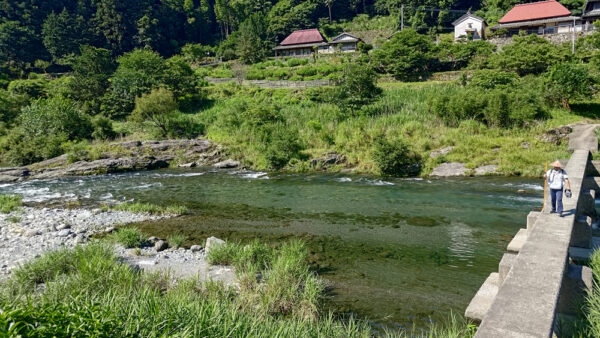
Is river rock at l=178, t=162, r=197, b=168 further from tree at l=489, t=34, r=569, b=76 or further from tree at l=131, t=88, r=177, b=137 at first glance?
tree at l=489, t=34, r=569, b=76

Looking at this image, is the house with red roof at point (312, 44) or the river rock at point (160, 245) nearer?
the river rock at point (160, 245)

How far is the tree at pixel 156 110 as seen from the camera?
1468 inches

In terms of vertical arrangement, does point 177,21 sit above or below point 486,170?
above

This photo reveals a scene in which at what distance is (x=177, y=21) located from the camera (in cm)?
9019

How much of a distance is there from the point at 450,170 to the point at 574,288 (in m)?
18.1

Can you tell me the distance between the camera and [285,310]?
294 inches

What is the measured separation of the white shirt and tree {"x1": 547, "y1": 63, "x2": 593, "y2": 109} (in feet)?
80.7

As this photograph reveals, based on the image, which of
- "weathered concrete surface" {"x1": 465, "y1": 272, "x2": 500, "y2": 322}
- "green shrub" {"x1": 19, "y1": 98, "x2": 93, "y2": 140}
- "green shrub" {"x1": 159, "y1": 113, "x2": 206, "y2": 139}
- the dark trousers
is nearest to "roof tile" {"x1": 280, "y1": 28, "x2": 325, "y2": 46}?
"green shrub" {"x1": 159, "y1": 113, "x2": 206, "y2": 139}

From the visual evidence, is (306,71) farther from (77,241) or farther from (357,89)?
(77,241)

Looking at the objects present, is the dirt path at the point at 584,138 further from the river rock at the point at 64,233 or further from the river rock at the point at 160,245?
the river rock at the point at 64,233

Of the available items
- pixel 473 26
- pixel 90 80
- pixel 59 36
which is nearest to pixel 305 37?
pixel 473 26

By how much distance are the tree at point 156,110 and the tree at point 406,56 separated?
27432 millimetres

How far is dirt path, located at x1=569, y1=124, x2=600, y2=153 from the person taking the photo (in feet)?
70.5

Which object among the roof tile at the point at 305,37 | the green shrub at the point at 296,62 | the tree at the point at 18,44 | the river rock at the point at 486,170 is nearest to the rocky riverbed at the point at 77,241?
the river rock at the point at 486,170
